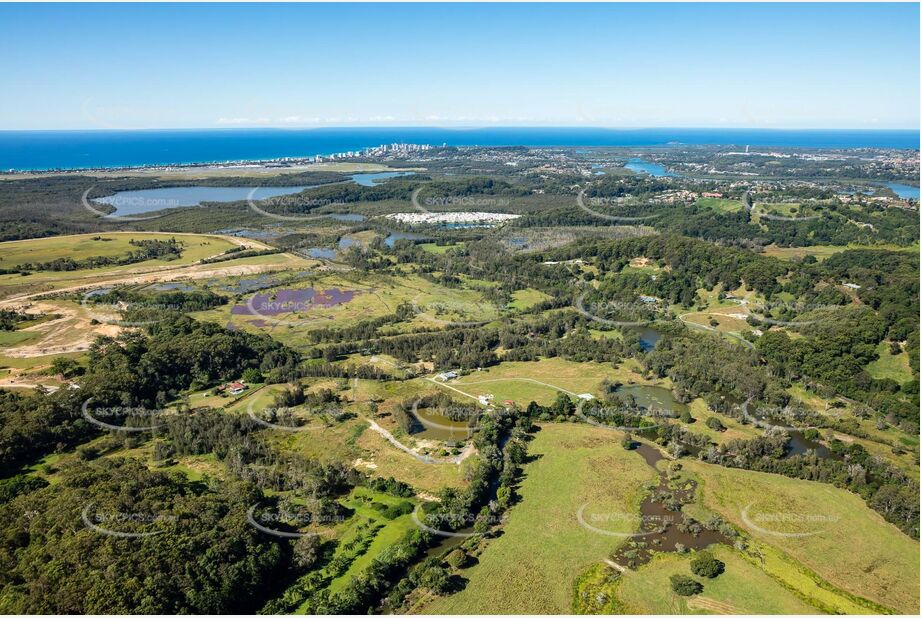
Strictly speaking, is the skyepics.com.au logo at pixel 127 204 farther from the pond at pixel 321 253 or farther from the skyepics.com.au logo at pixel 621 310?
the skyepics.com.au logo at pixel 621 310

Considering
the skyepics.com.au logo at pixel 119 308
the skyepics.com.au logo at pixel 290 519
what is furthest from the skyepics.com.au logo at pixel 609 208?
the skyepics.com.au logo at pixel 290 519

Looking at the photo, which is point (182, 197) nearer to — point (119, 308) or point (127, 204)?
point (127, 204)

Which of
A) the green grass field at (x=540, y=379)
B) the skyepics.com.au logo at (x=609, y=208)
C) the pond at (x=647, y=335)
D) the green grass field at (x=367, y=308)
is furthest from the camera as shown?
the skyepics.com.au logo at (x=609, y=208)

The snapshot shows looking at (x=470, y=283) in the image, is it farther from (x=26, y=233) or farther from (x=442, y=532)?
(x=26, y=233)

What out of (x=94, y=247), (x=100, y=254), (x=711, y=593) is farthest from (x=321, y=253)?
(x=711, y=593)

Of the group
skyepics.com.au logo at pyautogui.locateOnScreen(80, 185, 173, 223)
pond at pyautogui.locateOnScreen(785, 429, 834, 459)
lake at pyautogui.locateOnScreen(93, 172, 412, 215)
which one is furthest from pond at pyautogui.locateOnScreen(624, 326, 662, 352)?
skyepics.com.au logo at pyautogui.locateOnScreen(80, 185, 173, 223)

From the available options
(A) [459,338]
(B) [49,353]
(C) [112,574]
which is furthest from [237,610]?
(B) [49,353]

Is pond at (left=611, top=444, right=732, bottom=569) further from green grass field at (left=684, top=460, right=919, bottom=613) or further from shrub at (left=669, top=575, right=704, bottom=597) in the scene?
shrub at (left=669, top=575, right=704, bottom=597)
